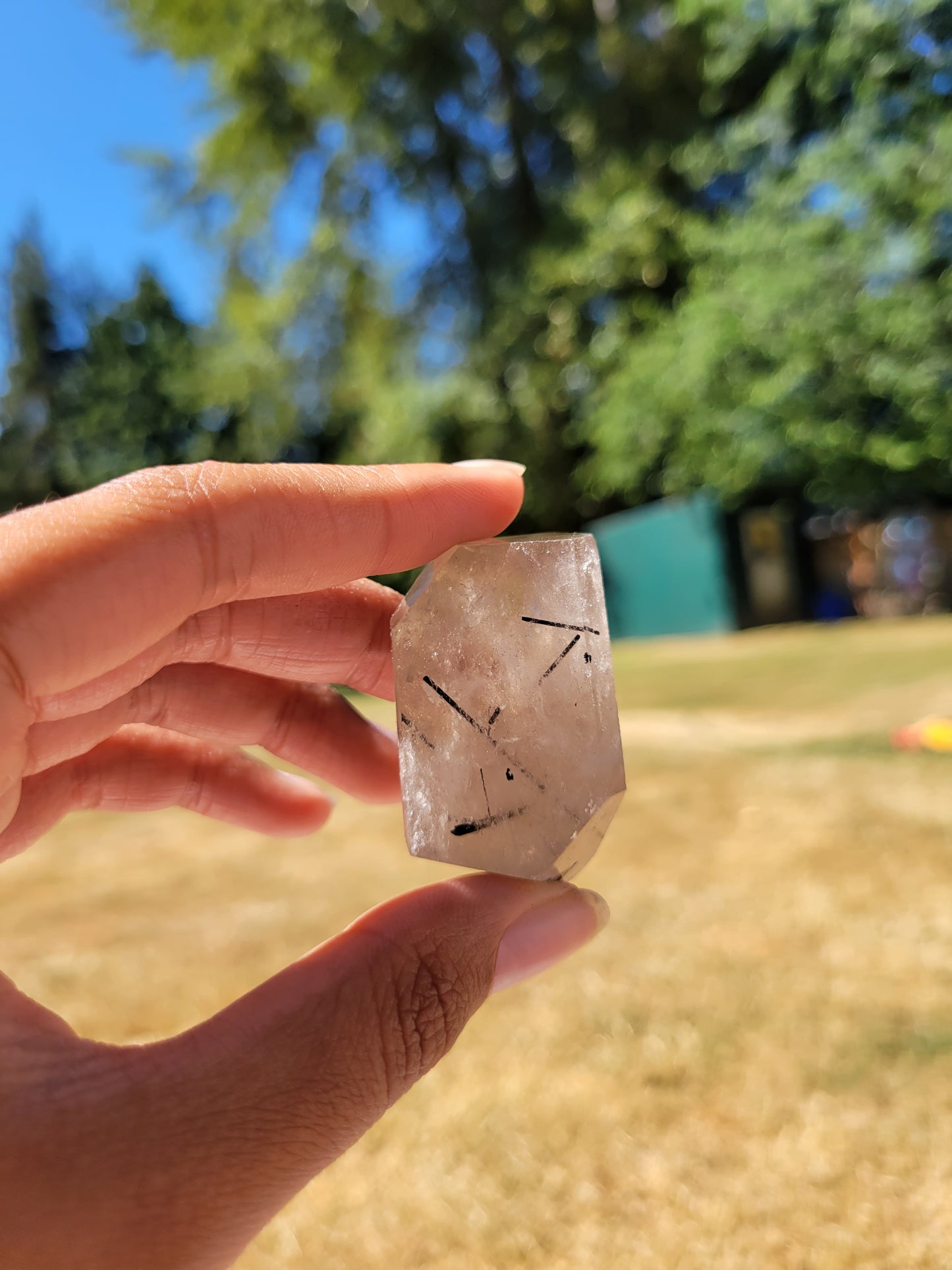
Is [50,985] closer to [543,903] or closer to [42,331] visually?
[543,903]

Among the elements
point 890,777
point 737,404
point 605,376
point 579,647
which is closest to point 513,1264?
point 579,647

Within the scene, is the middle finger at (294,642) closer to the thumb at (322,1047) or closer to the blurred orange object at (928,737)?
the thumb at (322,1047)

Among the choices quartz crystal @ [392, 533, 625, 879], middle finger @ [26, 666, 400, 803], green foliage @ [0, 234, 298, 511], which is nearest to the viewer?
quartz crystal @ [392, 533, 625, 879]

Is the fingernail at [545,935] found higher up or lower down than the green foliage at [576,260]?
lower down

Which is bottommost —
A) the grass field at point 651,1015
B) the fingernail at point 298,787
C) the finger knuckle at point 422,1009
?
the grass field at point 651,1015

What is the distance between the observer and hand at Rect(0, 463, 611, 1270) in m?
0.93

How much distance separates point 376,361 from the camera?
14258mm

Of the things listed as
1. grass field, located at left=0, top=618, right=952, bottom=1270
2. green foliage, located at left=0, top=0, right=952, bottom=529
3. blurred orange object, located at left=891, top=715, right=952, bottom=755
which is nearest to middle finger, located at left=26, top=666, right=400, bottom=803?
grass field, located at left=0, top=618, right=952, bottom=1270

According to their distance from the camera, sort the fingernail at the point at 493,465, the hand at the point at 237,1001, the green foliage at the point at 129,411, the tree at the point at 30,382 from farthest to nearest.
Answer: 1. the tree at the point at 30,382
2. the green foliage at the point at 129,411
3. the fingernail at the point at 493,465
4. the hand at the point at 237,1001

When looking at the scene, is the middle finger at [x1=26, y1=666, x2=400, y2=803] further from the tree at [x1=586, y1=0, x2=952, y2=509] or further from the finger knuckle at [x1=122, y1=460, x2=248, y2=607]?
the tree at [x1=586, y1=0, x2=952, y2=509]

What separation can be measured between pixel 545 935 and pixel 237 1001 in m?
0.39

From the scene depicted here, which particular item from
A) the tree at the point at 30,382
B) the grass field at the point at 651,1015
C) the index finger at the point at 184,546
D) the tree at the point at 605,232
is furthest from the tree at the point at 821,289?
the index finger at the point at 184,546

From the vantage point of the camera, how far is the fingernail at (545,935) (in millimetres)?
1178

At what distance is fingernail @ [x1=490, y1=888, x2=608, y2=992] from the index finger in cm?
51
